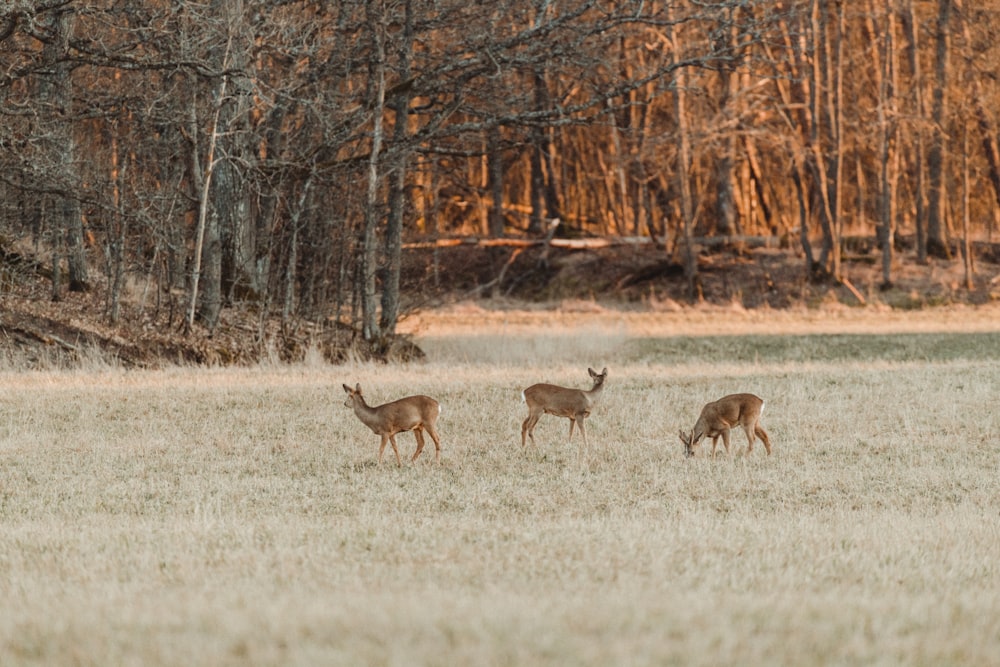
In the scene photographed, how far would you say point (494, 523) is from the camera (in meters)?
9.78

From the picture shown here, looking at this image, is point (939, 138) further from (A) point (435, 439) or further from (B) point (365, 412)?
(B) point (365, 412)

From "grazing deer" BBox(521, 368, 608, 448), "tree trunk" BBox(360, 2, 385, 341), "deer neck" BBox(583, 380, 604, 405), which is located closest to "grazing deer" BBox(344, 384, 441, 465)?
"grazing deer" BBox(521, 368, 608, 448)

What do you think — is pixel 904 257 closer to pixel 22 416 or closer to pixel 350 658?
pixel 22 416

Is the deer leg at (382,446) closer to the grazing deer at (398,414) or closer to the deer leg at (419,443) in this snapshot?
the grazing deer at (398,414)

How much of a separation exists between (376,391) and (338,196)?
7354 mm

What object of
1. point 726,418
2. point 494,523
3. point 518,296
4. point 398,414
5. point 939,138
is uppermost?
point 939,138

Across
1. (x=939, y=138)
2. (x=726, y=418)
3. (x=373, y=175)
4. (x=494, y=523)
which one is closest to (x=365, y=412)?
(x=494, y=523)

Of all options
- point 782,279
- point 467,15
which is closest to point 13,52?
point 467,15

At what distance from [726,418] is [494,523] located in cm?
355

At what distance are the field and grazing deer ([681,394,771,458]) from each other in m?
0.31

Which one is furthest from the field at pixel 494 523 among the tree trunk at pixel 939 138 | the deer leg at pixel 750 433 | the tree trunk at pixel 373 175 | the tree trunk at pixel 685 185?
the tree trunk at pixel 939 138

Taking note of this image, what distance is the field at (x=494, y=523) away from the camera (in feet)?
20.7

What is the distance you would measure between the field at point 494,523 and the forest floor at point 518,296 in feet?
5.80

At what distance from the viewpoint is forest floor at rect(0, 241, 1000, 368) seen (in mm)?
20453
